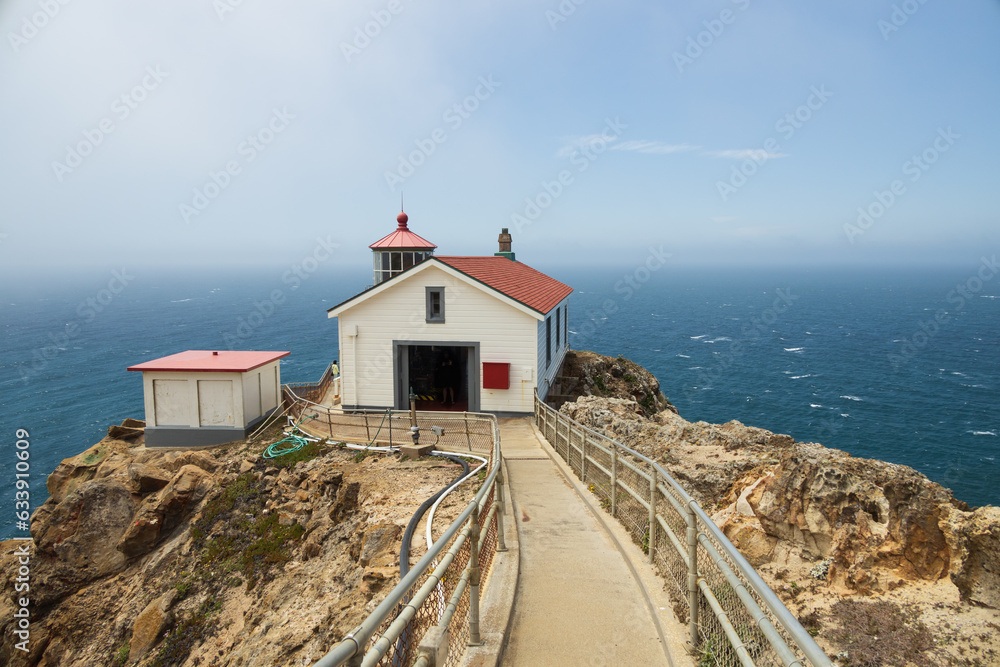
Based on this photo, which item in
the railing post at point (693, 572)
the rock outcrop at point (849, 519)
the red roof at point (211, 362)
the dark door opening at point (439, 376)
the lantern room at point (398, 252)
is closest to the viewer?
the railing post at point (693, 572)

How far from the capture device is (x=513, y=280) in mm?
22422

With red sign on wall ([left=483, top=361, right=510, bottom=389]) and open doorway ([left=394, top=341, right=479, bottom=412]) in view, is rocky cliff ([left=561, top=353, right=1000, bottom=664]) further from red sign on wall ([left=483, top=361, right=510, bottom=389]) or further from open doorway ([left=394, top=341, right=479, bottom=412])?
open doorway ([left=394, top=341, right=479, bottom=412])

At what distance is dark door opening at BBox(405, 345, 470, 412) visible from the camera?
21.8 metres

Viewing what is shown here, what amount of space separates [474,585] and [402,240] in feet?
66.8

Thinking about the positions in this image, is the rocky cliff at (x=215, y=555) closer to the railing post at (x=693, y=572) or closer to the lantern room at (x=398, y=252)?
the railing post at (x=693, y=572)

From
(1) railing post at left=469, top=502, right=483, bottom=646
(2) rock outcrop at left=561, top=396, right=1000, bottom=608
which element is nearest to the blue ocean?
(2) rock outcrop at left=561, top=396, right=1000, bottom=608

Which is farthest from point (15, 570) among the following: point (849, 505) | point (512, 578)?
point (849, 505)

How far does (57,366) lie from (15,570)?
5590cm

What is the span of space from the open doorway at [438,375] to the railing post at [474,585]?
14.5m

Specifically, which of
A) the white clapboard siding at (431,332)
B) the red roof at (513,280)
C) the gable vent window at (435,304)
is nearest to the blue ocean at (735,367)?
the white clapboard siding at (431,332)

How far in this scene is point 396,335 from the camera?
19203 mm

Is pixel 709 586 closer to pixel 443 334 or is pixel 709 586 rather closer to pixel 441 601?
pixel 441 601

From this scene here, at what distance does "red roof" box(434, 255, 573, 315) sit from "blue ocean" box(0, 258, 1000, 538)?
19210mm

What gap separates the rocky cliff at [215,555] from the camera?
32.4 feet
